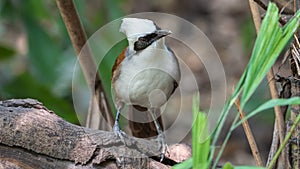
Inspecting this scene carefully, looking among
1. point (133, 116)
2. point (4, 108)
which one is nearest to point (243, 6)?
point (133, 116)

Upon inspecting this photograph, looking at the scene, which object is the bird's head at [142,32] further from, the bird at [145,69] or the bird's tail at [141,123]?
the bird's tail at [141,123]

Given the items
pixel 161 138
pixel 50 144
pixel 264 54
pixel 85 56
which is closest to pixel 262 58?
pixel 264 54

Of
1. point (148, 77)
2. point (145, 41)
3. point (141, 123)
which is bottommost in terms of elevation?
point (141, 123)

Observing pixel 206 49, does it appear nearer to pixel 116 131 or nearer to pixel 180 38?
pixel 180 38

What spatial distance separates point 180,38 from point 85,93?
145cm

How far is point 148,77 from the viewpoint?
5.77ft

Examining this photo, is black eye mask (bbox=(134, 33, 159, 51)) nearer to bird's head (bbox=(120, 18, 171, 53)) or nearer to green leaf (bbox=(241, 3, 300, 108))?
bird's head (bbox=(120, 18, 171, 53))

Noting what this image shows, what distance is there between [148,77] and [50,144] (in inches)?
17.9

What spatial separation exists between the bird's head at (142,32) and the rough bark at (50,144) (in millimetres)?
314

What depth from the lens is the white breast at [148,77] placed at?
173 cm

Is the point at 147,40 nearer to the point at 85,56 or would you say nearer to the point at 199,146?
the point at 85,56

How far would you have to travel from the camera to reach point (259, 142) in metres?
3.69

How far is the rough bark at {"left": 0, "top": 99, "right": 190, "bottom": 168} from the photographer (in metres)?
1.40

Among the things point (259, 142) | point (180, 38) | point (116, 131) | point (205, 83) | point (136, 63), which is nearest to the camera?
point (116, 131)
